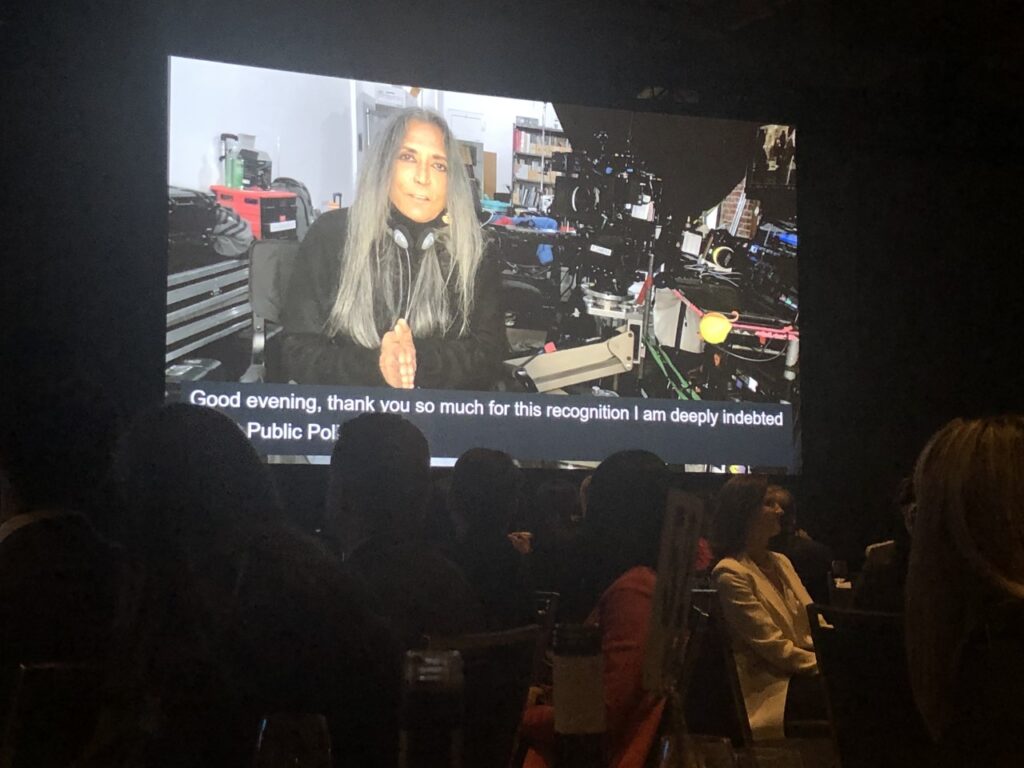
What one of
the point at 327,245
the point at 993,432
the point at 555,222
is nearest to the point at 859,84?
the point at 555,222

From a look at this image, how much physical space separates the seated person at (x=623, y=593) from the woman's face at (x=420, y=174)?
1.90 meters

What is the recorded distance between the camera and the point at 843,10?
3965mm

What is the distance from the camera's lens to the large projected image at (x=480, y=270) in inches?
132

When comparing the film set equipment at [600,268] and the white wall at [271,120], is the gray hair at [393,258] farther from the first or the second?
the film set equipment at [600,268]

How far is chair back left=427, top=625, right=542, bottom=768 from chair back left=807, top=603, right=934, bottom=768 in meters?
0.42

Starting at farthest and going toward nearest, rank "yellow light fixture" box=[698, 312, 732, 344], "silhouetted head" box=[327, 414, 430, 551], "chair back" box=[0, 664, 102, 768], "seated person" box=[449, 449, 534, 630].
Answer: "yellow light fixture" box=[698, 312, 732, 344] < "seated person" box=[449, 449, 534, 630] < "silhouetted head" box=[327, 414, 430, 551] < "chair back" box=[0, 664, 102, 768]

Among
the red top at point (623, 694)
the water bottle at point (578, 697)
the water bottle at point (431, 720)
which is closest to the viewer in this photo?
the water bottle at point (431, 720)

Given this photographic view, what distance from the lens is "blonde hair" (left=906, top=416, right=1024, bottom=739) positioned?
1.15 m

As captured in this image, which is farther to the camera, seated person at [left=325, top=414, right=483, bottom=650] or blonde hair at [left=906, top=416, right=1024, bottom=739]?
seated person at [left=325, top=414, right=483, bottom=650]

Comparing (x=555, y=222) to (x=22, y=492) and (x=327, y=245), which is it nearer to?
(x=327, y=245)

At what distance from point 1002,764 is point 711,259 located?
2.89 metres

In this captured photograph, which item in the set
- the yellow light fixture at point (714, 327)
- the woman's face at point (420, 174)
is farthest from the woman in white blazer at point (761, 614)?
the woman's face at point (420, 174)

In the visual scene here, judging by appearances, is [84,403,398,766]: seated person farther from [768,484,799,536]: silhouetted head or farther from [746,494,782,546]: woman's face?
[768,484,799,536]: silhouetted head

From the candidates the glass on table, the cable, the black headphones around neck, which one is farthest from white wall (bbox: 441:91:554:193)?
the glass on table
